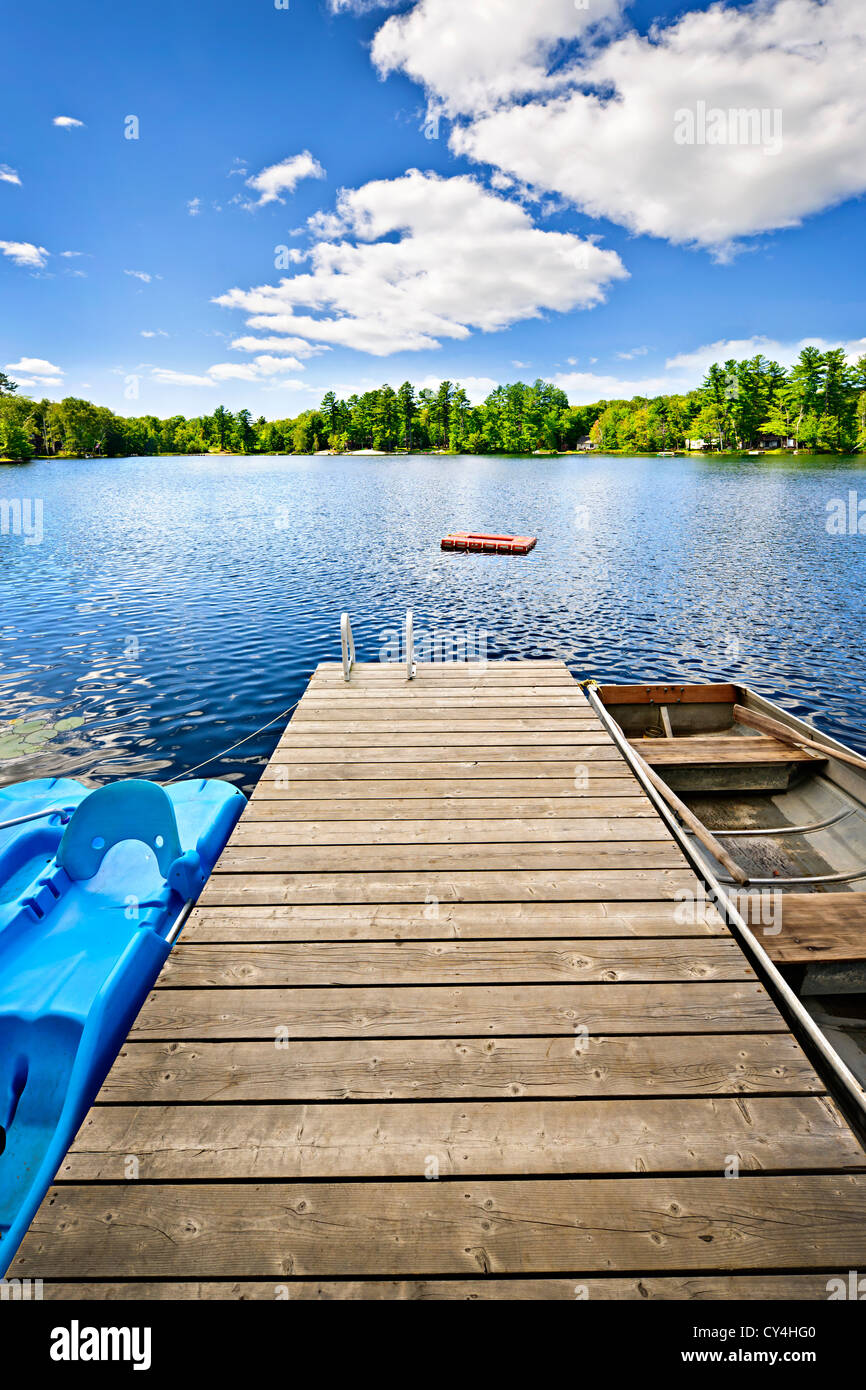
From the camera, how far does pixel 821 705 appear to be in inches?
446

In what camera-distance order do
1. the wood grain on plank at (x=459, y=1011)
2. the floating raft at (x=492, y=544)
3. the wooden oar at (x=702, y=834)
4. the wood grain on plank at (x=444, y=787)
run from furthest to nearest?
the floating raft at (x=492, y=544) → the wood grain on plank at (x=444, y=787) → the wooden oar at (x=702, y=834) → the wood grain on plank at (x=459, y=1011)

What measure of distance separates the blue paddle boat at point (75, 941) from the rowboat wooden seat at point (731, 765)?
16.1 ft

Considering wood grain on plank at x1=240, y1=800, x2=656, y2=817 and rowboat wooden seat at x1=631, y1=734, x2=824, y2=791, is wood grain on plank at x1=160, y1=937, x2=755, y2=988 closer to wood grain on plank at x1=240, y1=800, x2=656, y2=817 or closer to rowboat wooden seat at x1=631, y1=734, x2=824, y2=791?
wood grain on plank at x1=240, y1=800, x2=656, y2=817

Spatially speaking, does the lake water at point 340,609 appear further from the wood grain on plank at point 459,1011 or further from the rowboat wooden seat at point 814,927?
the rowboat wooden seat at point 814,927

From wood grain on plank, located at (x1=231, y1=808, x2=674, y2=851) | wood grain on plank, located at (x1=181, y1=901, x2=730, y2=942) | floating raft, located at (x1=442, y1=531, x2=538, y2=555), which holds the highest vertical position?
floating raft, located at (x1=442, y1=531, x2=538, y2=555)

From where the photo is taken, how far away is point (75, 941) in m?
3.80

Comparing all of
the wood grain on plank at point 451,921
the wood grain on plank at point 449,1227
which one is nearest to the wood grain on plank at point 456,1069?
the wood grain on plank at point 449,1227

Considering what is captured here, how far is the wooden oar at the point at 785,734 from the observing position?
6.12m

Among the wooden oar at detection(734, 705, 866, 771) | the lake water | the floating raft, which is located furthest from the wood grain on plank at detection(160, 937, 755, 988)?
the floating raft

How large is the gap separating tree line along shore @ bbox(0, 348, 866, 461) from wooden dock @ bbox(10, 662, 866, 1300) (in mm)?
115427

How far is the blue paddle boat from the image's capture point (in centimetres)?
281

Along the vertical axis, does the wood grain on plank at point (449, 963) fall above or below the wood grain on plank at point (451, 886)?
below

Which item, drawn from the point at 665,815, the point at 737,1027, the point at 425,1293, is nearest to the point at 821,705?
the point at 665,815
